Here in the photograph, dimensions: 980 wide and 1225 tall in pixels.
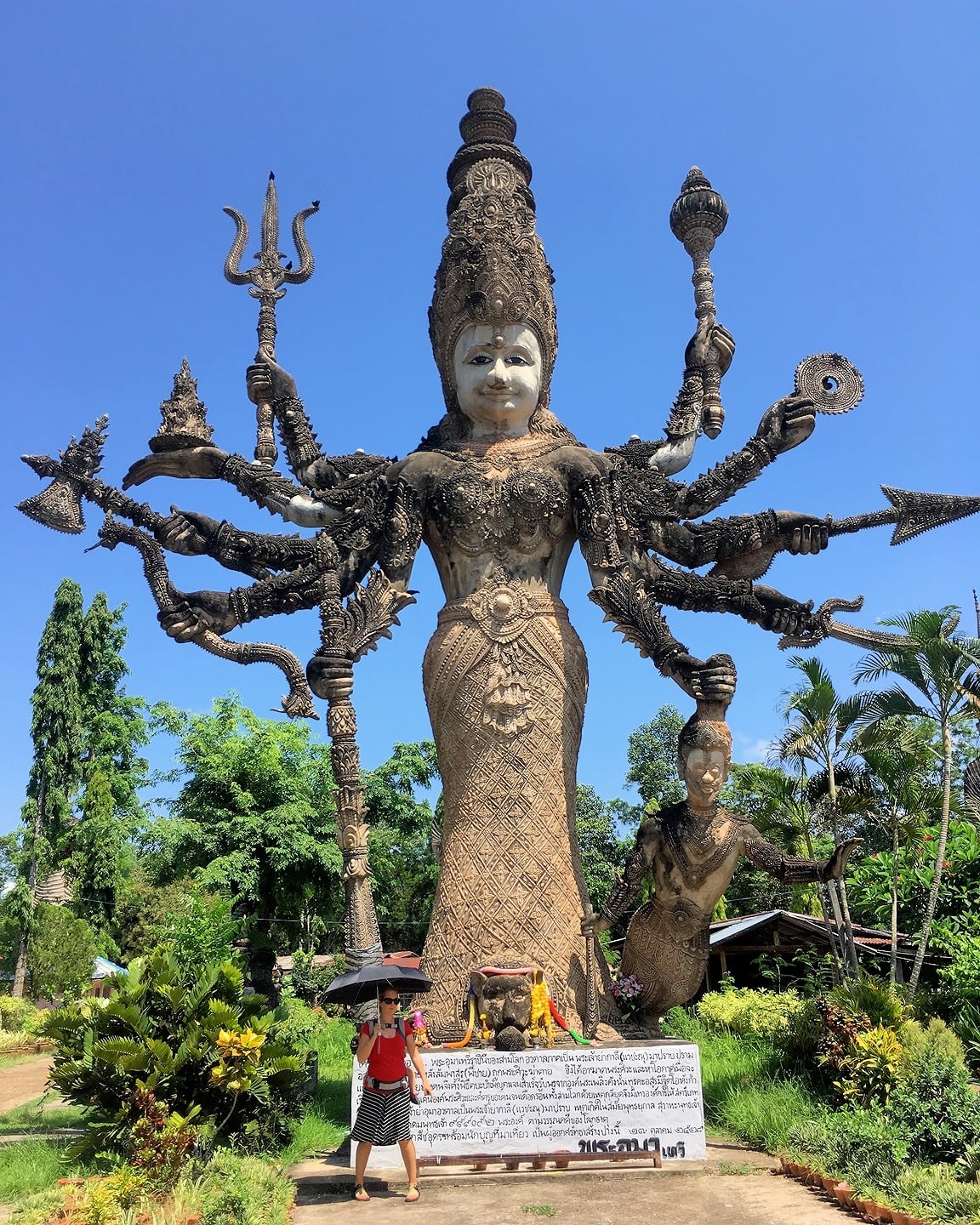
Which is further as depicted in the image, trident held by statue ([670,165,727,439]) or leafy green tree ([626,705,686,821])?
leafy green tree ([626,705,686,821])

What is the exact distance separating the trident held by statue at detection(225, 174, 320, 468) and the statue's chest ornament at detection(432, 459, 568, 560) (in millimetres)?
1659

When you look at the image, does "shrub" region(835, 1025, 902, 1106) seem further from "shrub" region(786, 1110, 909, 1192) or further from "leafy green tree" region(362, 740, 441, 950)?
"leafy green tree" region(362, 740, 441, 950)

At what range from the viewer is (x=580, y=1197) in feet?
17.8

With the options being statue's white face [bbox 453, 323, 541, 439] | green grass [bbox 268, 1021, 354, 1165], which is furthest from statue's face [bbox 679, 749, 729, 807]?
green grass [bbox 268, 1021, 354, 1165]

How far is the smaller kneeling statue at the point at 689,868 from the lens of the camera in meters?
7.31

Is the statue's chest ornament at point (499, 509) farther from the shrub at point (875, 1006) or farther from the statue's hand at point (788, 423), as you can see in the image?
the shrub at point (875, 1006)

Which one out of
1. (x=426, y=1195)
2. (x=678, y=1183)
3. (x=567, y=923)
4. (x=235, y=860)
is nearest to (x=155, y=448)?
(x=567, y=923)

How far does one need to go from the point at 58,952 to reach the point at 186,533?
15.3m

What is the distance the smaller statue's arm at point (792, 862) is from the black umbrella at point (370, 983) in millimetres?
A: 2668

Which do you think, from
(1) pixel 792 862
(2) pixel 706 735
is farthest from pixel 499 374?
(1) pixel 792 862

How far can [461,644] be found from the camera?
26.3ft

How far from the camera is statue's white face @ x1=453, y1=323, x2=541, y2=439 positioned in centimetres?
852

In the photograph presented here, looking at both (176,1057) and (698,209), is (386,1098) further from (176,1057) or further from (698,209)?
(698,209)

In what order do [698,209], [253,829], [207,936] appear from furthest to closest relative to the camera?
1. [253,829]
2. [698,209]
3. [207,936]
